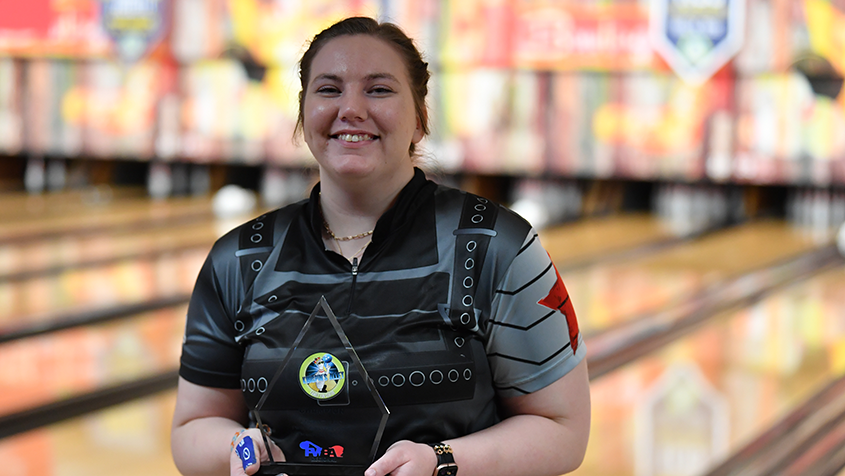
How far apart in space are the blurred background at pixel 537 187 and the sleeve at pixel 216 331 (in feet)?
0.98

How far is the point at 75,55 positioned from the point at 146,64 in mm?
519

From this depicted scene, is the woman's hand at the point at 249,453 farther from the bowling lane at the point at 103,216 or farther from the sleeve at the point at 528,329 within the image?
the bowling lane at the point at 103,216

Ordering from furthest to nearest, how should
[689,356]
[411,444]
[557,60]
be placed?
1. [557,60]
2. [689,356]
3. [411,444]

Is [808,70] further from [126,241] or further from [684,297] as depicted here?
[126,241]

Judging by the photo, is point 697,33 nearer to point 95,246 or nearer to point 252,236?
point 95,246

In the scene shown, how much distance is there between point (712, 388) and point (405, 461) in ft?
5.93

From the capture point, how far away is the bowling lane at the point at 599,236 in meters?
4.42

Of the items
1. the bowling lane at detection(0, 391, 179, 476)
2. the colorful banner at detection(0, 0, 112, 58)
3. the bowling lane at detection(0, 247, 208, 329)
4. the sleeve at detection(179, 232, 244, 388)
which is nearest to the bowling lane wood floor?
the bowling lane at detection(0, 391, 179, 476)

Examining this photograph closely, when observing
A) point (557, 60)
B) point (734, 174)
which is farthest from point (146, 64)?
point (734, 174)

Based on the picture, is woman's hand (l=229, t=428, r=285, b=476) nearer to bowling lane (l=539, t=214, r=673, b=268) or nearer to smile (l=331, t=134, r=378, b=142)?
smile (l=331, t=134, r=378, b=142)

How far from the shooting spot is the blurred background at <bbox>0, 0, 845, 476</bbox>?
2346 millimetres

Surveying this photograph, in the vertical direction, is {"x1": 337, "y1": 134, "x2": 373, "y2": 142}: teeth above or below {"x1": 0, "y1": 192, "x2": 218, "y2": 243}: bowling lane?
above

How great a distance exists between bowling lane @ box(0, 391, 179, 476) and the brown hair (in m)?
1.19

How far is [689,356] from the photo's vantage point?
2.83 metres
